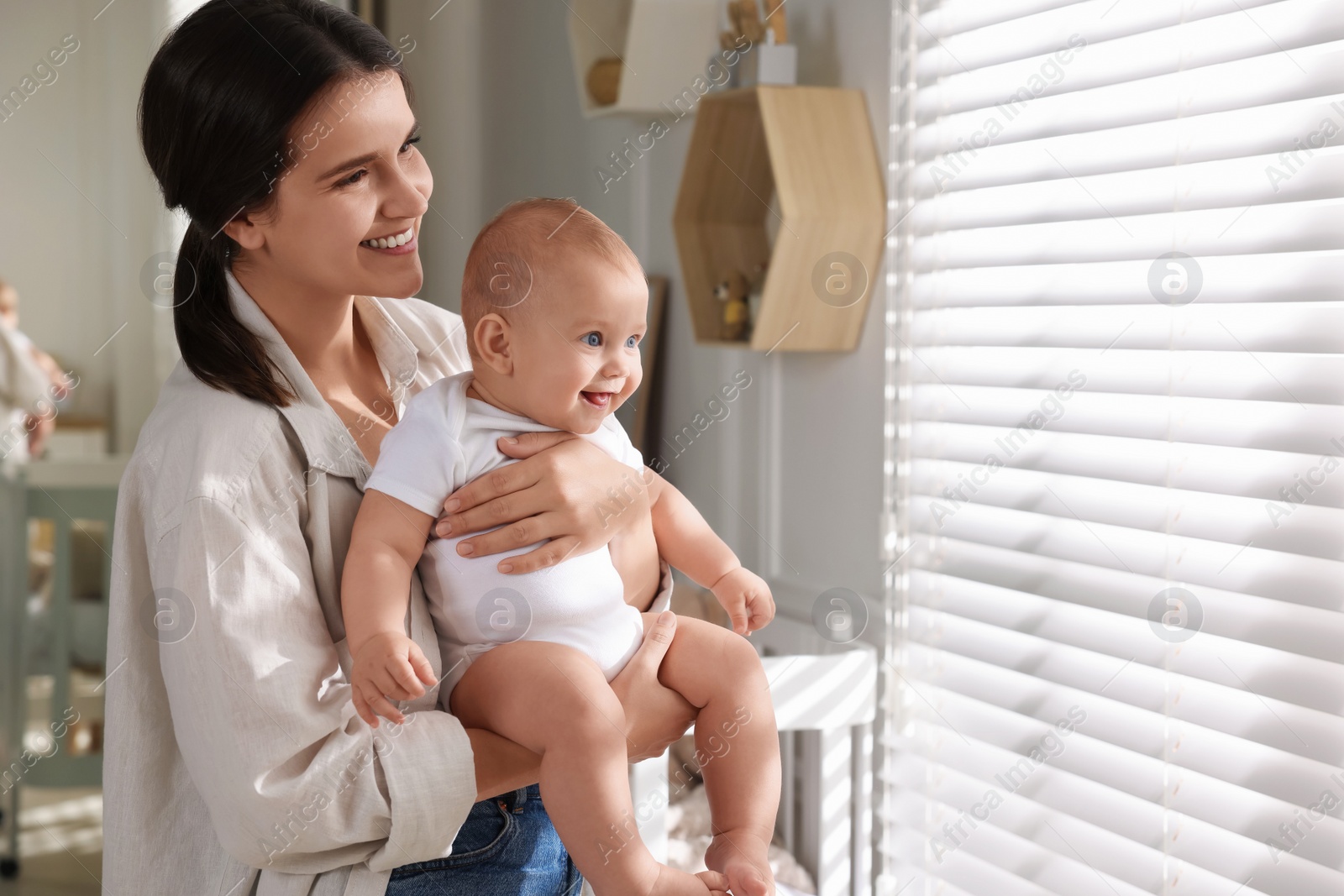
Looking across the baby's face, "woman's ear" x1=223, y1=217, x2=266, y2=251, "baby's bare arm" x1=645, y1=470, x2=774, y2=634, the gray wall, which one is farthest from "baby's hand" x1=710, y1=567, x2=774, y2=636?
the gray wall

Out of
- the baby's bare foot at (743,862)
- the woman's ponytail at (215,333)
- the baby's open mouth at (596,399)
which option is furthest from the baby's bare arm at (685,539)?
the woman's ponytail at (215,333)

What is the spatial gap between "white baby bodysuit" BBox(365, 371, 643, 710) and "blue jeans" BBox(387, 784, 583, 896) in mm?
102

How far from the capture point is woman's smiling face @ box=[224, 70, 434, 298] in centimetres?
86

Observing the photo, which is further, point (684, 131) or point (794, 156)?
point (684, 131)

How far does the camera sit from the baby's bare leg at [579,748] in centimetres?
79

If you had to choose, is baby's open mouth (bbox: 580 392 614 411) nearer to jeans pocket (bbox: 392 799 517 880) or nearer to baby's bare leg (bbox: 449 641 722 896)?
baby's bare leg (bbox: 449 641 722 896)

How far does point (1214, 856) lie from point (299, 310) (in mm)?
1136

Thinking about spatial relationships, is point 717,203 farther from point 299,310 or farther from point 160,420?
point 160,420

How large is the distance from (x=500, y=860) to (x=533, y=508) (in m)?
0.30

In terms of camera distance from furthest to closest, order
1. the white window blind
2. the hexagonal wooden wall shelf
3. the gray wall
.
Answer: the gray wall
the hexagonal wooden wall shelf
the white window blind

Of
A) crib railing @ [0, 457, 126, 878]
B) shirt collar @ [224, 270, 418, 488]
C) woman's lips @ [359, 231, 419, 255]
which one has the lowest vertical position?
crib railing @ [0, 457, 126, 878]

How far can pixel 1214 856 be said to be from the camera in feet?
4.06

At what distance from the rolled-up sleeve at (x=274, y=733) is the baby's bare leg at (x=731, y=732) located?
0.20 m

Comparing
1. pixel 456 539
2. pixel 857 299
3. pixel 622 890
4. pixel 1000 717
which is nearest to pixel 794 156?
pixel 857 299
